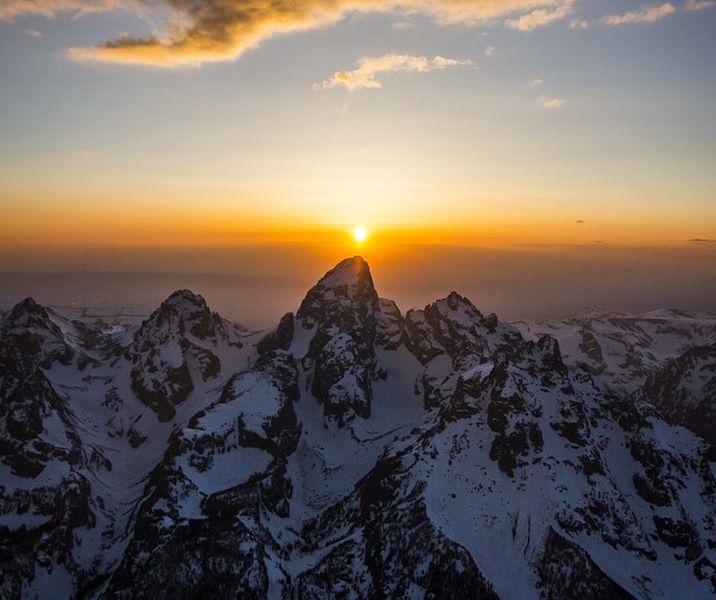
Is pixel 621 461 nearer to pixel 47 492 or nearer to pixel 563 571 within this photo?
pixel 563 571

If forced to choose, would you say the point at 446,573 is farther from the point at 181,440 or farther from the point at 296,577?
the point at 181,440

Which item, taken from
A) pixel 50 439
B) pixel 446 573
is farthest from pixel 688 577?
pixel 50 439

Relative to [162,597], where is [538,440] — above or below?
above

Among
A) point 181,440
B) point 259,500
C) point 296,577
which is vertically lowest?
point 296,577

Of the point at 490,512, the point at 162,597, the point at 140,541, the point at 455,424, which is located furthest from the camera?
the point at 455,424

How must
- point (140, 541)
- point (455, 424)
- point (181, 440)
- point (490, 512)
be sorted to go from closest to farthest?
1. point (140, 541)
2. point (490, 512)
3. point (181, 440)
4. point (455, 424)

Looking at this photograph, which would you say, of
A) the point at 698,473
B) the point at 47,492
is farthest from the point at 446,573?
the point at 47,492

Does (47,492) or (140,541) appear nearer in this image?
(140,541)

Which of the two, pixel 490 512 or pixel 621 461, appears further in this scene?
pixel 621 461

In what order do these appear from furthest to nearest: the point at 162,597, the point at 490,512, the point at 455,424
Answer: the point at 455,424 → the point at 490,512 → the point at 162,597
